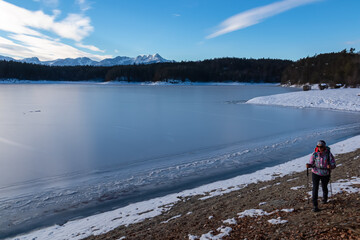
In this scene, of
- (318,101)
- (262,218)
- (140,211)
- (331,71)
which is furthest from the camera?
(331,71)

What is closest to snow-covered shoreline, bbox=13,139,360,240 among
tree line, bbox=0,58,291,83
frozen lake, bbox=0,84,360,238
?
frozen lake, bbox=0,84,360,238

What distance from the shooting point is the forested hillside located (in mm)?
62969

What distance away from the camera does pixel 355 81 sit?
189 feet

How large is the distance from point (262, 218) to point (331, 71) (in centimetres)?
8472

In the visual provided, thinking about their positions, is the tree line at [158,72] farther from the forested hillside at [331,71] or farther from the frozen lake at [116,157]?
the frozen lake at [116,157]

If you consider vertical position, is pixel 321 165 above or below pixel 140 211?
above

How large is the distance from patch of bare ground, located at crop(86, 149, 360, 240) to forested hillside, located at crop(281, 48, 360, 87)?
60553 mm

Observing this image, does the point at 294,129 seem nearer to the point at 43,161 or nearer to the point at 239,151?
the point at 239,151

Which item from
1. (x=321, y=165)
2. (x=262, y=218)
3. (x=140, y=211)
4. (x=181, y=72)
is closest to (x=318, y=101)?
(x=321, y=165)

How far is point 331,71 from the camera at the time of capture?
252ft

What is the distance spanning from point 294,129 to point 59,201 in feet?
51.5

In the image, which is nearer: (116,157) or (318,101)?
(116,157)

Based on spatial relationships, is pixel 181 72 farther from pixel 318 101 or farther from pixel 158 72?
pixel 318 101

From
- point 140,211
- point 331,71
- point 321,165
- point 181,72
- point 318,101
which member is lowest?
point 140,211
